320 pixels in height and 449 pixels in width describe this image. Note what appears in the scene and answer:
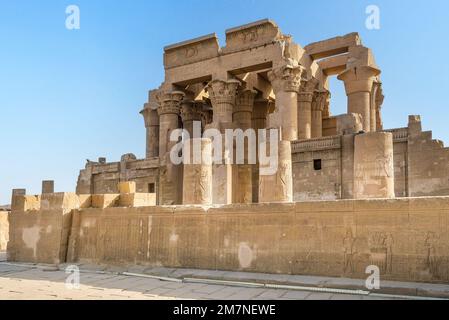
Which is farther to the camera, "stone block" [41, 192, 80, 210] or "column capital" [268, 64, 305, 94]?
"column capital" [268, 64, 305, 94]

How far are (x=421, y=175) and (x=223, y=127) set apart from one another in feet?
27.8

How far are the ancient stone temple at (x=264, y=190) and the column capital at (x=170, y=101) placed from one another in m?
0.06

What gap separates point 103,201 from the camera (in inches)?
387

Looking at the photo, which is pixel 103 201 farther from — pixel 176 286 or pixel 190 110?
pixel 190 110

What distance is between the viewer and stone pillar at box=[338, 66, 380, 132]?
18781 mm

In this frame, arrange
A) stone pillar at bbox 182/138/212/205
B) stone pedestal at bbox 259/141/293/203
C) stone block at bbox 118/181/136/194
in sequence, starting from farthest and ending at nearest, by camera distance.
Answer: stone block at bbox 118/181/136/194 < stone pillar at bbox 182/138/212/205 < stone pedestal at bbox 259/141/293/203

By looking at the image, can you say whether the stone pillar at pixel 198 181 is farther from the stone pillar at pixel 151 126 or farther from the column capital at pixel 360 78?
the stone pillar at pixel 151 126

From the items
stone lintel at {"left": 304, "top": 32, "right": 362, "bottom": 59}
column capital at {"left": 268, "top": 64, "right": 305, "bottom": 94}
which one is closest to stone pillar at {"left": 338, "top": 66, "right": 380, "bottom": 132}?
stone lintel at {"left": 304, "top": 32, "right": 362, "bottom": 59}

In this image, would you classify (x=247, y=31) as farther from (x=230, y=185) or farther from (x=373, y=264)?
Result: (x=373, y=264)

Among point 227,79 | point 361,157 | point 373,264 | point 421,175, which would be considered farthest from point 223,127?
point 373,264

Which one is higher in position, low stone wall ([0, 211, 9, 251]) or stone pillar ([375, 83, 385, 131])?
stone pillar ([375, 83, 385, 131])

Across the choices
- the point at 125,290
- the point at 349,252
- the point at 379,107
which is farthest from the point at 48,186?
the point at 349,252

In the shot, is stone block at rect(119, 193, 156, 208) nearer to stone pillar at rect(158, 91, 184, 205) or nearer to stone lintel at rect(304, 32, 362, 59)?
stone pillar at rect(158, 91, 184, 205)

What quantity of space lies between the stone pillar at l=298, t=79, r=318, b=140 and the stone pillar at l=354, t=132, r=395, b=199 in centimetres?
1051
